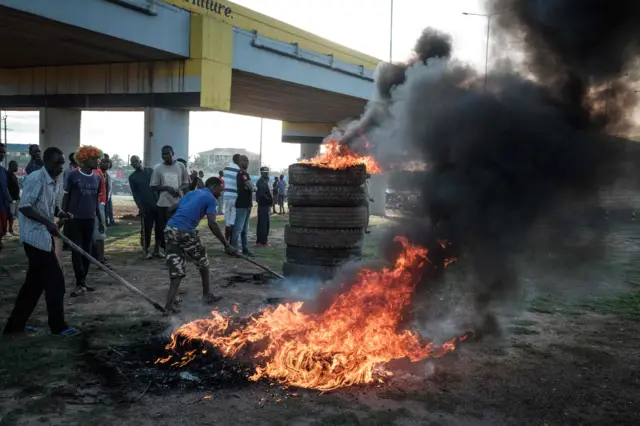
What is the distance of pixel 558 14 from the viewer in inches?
195

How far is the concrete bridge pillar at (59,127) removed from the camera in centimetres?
1616

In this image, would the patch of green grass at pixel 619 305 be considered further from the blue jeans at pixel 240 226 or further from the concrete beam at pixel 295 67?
the concrete beam at pixel 295 67

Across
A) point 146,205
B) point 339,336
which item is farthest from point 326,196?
point 146,205

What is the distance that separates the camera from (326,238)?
23.0ft

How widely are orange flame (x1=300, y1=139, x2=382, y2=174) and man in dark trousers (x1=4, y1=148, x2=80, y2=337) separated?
10.6 feet

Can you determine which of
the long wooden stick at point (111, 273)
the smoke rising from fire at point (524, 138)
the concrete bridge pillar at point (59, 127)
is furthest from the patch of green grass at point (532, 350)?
the concrete bridge pillar at point (59, 127)

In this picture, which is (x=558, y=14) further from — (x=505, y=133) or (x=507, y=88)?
(x=505, y=133)

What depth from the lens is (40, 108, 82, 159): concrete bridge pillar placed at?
53.0 ft

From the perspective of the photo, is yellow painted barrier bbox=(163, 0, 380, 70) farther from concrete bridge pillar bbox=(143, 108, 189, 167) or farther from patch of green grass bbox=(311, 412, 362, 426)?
patch of green grass bbox=(311, 412, 362, 426)

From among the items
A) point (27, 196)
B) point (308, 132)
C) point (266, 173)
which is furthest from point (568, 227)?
point (308, 132)

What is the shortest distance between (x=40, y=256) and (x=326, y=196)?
3490 mm

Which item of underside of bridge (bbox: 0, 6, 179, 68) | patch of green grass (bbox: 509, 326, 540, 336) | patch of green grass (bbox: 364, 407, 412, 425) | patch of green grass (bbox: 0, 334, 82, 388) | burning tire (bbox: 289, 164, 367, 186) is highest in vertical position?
underside of bridge (bbox: 0, 6, 179, 68)

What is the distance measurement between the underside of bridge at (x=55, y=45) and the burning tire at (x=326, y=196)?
→ 22.1 ft

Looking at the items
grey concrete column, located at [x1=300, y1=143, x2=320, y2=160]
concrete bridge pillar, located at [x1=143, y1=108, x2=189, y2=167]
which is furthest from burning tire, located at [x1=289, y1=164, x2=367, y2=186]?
grey concrete column, located at [x1=300, y1=143, x2=320, y2=160]
